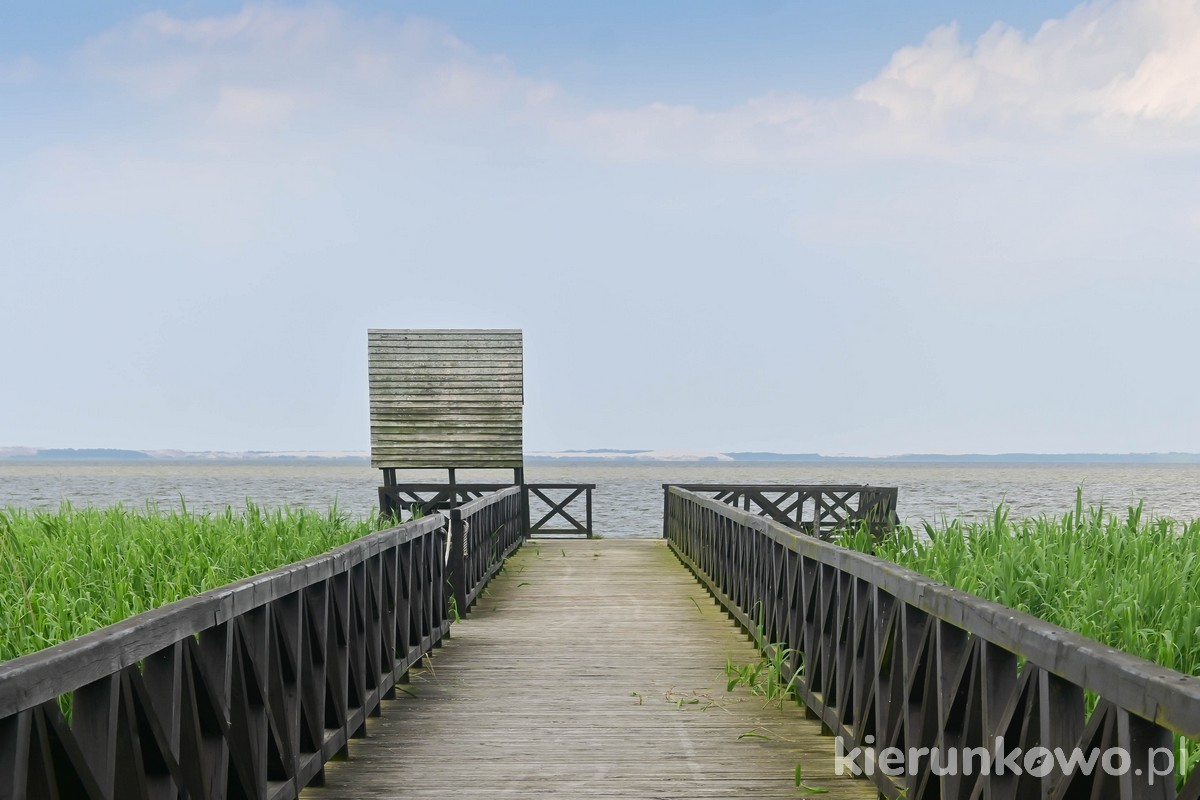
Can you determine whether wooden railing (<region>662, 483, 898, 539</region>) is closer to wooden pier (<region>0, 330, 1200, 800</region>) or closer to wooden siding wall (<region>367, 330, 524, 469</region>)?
wooden siding wall (<region>367, 330, 524, 469</region>)

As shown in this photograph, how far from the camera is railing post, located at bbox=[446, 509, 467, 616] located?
850 cm

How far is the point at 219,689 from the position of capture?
132 inches

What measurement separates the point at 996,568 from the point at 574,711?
2.35 metres

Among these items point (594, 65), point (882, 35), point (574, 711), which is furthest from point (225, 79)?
point (574, 711)

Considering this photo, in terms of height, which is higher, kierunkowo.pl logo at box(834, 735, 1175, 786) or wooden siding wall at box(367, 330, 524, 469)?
wooden siding wall at box(367, 330, 524, 469)

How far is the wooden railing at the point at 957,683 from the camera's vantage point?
2.24 metres

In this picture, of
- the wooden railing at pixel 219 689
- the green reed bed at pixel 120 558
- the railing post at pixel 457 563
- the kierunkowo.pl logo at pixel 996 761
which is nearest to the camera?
the kierunkowo.pl logo at pixel 996 761

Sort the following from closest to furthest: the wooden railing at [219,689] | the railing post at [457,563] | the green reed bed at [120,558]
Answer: the wooden railing at [219,689], the green reed bed at [120,558], the railing post at [457,563]

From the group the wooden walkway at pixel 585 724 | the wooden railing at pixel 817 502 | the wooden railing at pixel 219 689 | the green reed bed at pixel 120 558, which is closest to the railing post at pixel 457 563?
the wooden walkway at pixel 585 724

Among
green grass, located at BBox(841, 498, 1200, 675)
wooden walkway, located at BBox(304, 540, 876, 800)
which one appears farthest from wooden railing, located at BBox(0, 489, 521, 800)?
green grass, located at BBox(841, 498, 1200, 675)

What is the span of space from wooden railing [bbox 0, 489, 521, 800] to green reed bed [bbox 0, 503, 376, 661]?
3.52ft

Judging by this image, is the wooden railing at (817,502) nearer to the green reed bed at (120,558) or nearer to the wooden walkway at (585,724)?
the wooden walkway at (585,724)

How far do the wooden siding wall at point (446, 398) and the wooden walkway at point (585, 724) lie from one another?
801 centimetres

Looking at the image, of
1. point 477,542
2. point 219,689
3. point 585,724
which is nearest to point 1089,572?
point 585,724
